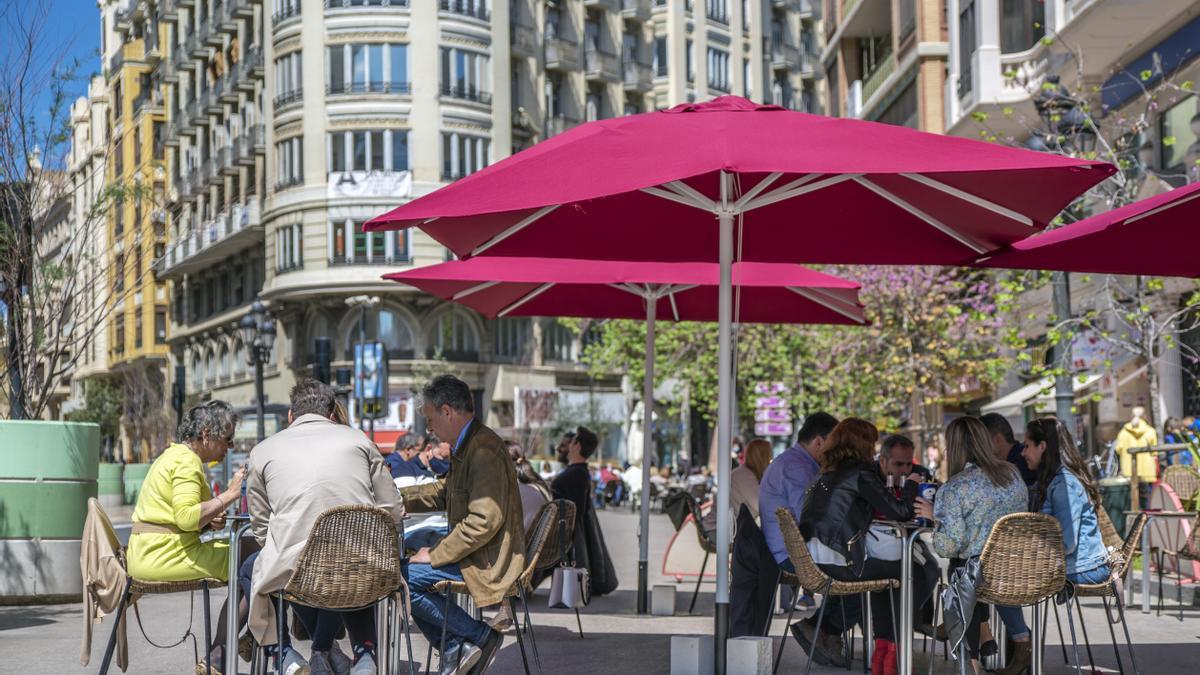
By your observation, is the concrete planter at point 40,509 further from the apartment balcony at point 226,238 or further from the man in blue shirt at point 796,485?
the apartment balcony at point 226,238

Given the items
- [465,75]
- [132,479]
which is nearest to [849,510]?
[132,479]

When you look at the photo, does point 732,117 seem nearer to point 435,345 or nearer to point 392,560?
point 392,560

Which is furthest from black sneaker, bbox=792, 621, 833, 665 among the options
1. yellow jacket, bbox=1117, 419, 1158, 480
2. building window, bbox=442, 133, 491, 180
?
building window, bbox=442, 133, 491, 180

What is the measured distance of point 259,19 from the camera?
5981 centimetres

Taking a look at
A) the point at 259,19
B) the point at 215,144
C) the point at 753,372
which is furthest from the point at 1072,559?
the point at 215,144

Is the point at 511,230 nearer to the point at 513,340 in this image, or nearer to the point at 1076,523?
the point at 1076,523

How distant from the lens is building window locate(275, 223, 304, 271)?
55.8m

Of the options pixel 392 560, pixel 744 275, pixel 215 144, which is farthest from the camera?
pixel 215 144

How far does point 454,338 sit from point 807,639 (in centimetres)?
4862

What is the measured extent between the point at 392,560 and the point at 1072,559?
385 centimetres

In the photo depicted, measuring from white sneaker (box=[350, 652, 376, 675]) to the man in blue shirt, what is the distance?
2977 mm

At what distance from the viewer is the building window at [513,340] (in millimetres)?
59469

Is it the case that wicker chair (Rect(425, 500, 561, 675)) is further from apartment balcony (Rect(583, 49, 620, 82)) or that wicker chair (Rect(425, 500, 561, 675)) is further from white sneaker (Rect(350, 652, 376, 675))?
apartment balcony (Rect(583, 49, 620, 82))

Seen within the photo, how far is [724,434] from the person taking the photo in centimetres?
825
